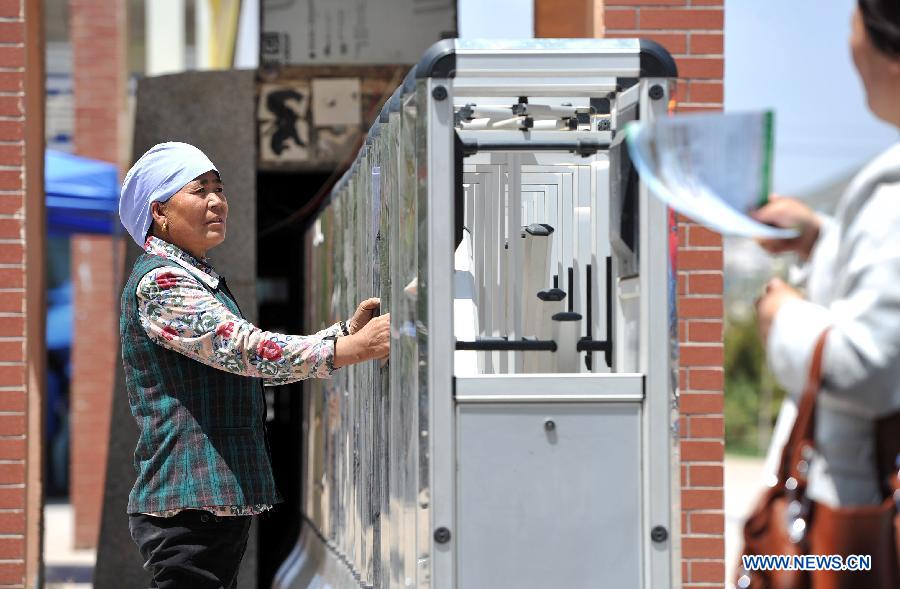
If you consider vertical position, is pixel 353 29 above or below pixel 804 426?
above

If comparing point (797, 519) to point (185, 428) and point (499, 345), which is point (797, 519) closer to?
point (499, 345)

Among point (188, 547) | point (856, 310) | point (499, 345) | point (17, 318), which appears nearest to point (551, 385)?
point (499, 345)

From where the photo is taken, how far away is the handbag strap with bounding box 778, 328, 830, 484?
2182mm

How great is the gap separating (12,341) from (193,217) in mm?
2055

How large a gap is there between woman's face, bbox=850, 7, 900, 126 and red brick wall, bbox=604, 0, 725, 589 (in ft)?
9.76

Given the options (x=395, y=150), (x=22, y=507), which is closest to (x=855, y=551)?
(x=395, y=150)

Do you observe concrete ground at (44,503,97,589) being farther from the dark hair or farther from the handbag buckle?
the dark hair

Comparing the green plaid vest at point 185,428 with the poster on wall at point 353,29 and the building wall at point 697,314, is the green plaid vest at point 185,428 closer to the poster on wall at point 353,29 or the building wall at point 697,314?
the building wall at point 697,314

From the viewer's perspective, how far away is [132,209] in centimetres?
384

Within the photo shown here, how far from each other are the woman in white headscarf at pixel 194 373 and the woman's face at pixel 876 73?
1561 millimetres

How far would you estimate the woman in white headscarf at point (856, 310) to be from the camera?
216 cm

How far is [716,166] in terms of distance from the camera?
7.80 ft

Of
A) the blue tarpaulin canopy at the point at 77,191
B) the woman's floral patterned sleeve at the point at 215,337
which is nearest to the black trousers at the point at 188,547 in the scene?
Answer: the woman's floral patterned sleeve at the point at 215,337

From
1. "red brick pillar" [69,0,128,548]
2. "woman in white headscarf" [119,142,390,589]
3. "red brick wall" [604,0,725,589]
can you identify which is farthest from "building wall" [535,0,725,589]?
"red brick pillar" [69,0,128,548]
